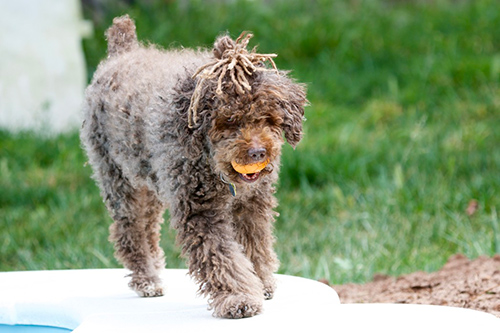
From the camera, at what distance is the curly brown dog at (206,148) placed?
329 cm

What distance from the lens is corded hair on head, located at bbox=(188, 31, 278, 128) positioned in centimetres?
327

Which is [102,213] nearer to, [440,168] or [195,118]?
[440,168]

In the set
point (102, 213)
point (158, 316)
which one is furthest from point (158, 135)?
point (102, 213)

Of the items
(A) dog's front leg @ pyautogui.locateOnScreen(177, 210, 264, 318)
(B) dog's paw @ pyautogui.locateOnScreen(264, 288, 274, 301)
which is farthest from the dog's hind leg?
(A) dog's front leg @ pyautogui.locateOnScreen(177, 210, 264, 318)

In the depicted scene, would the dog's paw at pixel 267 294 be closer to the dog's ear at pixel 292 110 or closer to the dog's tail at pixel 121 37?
the dog's ear at pixel 292 110

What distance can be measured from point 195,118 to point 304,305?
43.7 inches

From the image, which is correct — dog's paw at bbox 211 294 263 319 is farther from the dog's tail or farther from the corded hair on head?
the dog's tail

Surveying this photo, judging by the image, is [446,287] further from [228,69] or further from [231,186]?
[228,69]

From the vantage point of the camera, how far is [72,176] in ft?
26.4

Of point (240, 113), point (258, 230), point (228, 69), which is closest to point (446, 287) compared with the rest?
point (258, 230)

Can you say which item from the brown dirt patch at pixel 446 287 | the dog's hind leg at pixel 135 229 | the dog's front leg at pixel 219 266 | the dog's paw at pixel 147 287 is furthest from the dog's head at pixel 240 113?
the brown dirt patch at pixel 446 287

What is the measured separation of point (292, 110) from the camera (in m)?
3.42

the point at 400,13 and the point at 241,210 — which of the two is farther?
the point at 400,13

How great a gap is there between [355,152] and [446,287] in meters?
3.53
